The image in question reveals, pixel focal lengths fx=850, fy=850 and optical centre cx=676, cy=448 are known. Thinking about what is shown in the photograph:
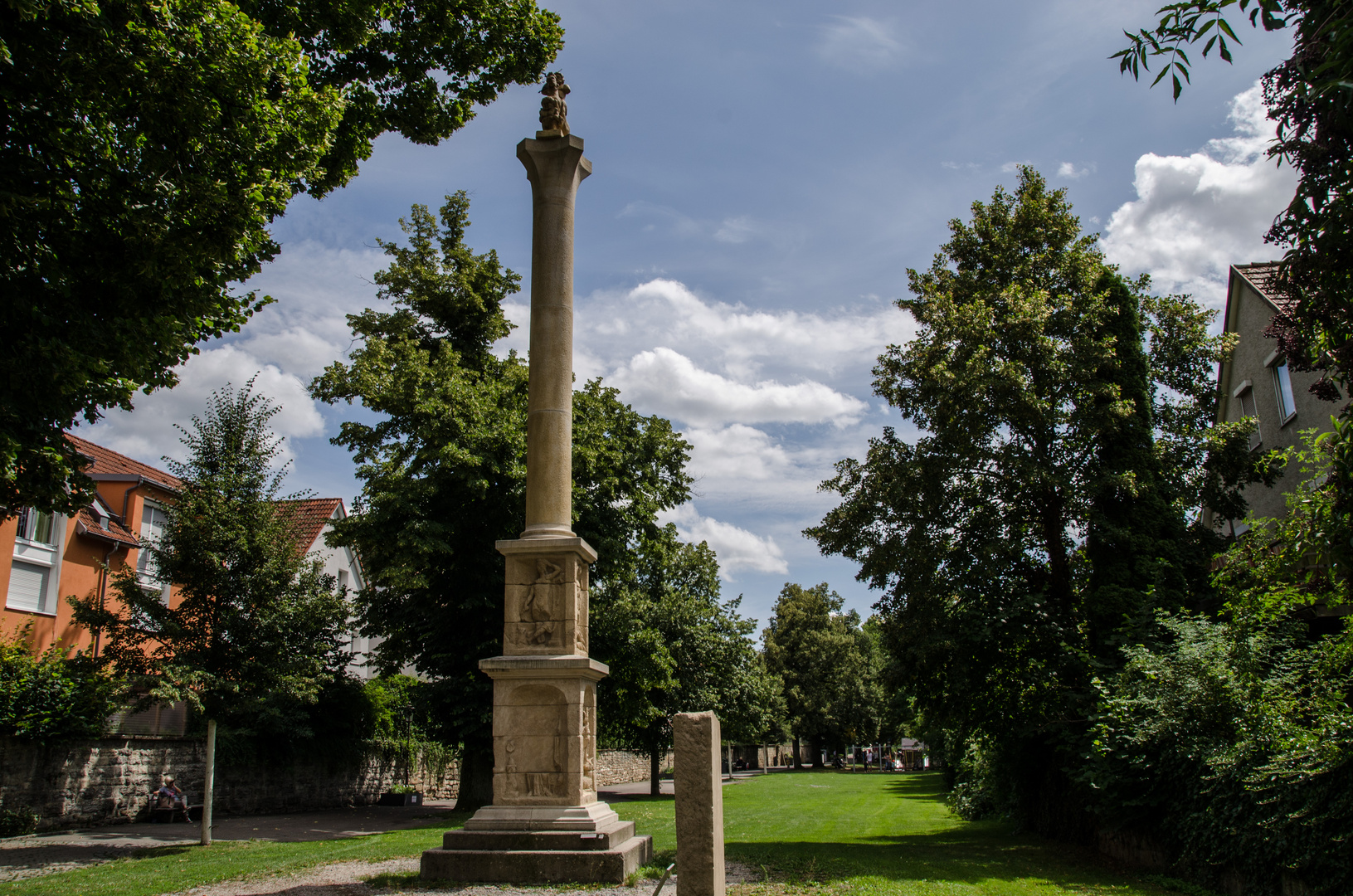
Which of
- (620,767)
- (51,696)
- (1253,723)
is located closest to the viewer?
(1253,723)

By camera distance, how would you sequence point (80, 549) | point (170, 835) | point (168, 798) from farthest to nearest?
point (80, 549), point (168, 798), point (170, 835)

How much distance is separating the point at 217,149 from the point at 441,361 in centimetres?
1386

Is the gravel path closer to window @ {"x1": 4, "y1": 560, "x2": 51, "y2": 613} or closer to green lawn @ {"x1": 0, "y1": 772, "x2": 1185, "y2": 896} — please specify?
green lawn @ {"x1": 0, "y1": 772, "x2": 1185, "y2": 896}

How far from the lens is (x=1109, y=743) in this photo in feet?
44.3

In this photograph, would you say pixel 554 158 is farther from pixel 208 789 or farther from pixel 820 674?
pixel 820 674

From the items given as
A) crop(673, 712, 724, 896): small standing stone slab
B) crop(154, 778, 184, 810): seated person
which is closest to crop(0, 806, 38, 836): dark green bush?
crop(154, 778, 184, 810): seated person

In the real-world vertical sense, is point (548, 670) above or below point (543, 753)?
above

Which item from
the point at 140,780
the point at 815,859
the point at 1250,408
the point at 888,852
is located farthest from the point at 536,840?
the point at 1250,408

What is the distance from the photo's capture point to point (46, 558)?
2217 cm

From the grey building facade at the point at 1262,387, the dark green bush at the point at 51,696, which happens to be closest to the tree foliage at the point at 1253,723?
the grey building facade at the point at 1262,387

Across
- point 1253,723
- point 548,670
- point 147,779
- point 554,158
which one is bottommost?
point 147,779

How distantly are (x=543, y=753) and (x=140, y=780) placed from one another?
14.6 metres

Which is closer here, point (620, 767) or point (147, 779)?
point (147, 779)

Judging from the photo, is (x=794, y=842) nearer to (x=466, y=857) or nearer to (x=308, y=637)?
(x=466, y=857)
